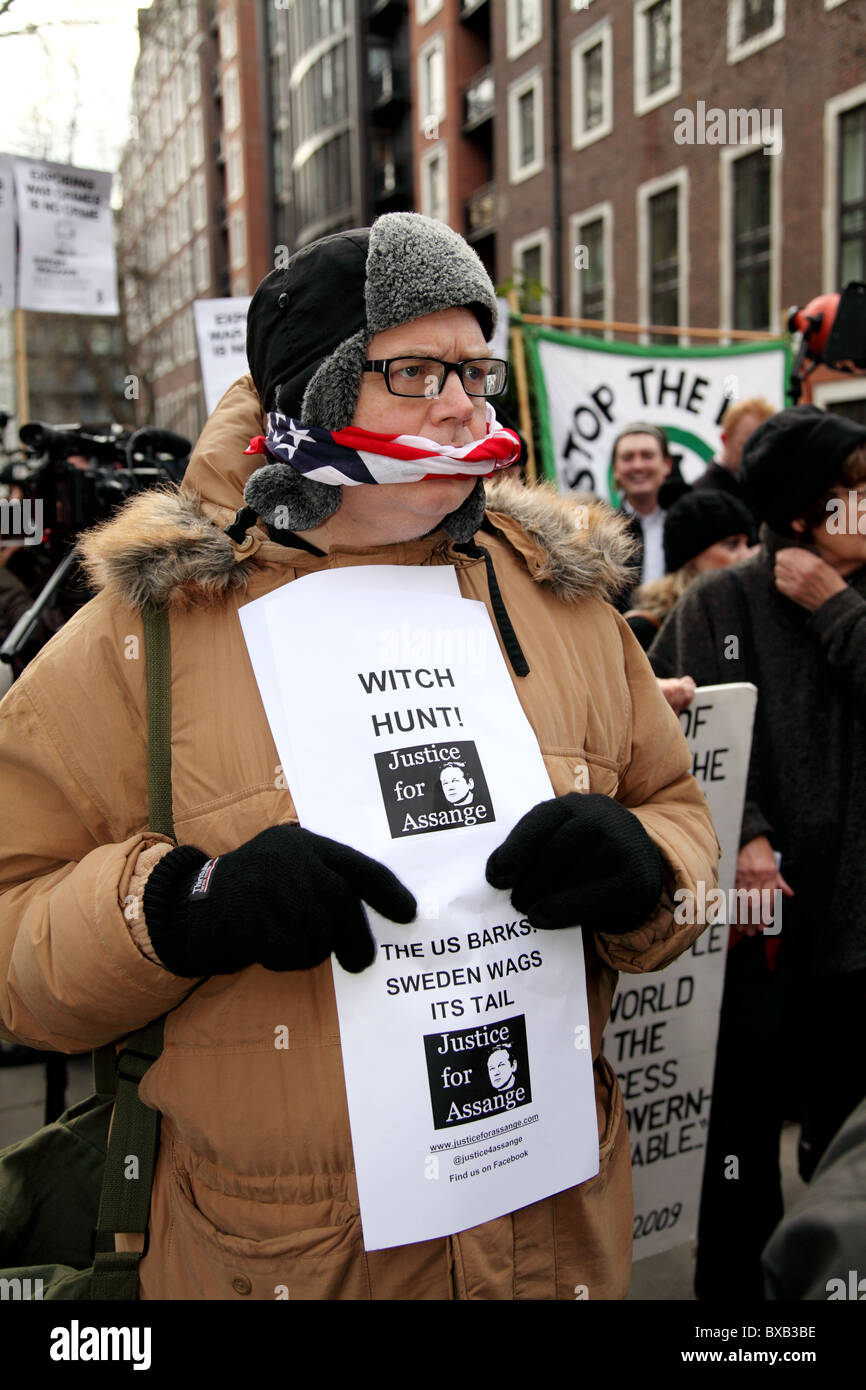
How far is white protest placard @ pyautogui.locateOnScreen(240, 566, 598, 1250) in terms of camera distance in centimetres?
126

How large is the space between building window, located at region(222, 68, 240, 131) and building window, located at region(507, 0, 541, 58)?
1917cm

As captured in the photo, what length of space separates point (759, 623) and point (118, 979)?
1683 millimetres

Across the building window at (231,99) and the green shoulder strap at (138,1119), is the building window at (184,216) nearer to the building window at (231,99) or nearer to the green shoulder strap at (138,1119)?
the building window at (231,99)

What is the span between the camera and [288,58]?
34.7m

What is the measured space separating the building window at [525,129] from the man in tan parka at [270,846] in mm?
22238

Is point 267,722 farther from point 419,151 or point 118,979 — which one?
point 419,151

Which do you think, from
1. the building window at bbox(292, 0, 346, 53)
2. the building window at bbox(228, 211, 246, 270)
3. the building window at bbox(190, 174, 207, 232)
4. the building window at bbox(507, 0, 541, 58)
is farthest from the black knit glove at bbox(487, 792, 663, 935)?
the building window at bbox(190, 174, 207, 232)

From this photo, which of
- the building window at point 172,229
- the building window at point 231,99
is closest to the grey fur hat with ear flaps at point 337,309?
the building window at point 231,99

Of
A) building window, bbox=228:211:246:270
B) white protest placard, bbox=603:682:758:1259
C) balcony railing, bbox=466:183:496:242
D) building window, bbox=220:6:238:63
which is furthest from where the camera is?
building window, bbox=228:211:246:270

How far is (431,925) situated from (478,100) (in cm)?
2668

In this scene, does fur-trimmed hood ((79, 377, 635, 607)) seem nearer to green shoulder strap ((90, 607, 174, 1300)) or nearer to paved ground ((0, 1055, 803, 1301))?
green shoulder strap ((90, 607, 174, 1300))

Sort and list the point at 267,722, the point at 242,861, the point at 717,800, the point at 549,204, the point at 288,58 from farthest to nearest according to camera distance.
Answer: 1. the point at 288,58
2. the point at 549,204
3. the point at 717,800
4. the point at 267,722
5. the point at 242,861

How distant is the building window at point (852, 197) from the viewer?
45.5 feet
